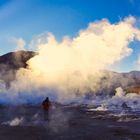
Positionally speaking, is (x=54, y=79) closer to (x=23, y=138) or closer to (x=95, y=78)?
(x=95, y=78)

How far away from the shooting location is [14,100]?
11238 cm

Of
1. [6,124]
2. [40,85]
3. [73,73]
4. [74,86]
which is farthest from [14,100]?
[6,124]

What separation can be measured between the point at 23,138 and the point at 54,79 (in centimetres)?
9818

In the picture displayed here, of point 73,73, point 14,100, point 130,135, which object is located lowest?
point 130,135

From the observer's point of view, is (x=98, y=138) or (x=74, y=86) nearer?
(x=98, y=138)

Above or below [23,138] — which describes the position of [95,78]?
above

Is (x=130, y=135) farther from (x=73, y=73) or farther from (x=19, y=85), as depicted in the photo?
(x=73, y=73)

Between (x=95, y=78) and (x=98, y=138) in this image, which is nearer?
(x=98, y=138)

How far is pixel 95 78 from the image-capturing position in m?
Answer: 192

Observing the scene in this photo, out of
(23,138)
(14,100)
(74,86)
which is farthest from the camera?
(74,86)

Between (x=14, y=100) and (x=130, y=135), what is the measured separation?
260 ft

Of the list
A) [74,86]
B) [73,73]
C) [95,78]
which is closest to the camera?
[73,73]

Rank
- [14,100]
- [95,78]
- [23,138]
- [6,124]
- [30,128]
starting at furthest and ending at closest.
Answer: [95,78]
[14,100]
[6,124]
[30,128]
[23,138]

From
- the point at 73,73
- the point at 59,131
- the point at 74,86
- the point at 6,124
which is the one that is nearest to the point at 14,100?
the point at 73,73
